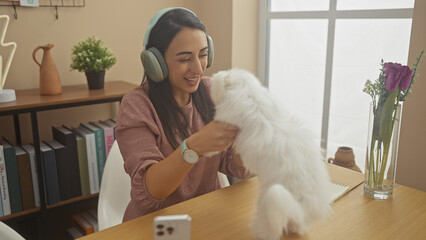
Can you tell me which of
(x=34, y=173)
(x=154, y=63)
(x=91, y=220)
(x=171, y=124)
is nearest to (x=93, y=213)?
(x=91, y=220)

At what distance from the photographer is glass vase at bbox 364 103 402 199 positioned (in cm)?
97

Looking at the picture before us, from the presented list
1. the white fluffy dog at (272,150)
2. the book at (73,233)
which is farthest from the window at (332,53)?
the book at (73,233)

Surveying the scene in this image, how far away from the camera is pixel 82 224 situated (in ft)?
6.35

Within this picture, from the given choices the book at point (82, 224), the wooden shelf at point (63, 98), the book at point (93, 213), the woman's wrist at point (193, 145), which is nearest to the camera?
the woman's wrist at point (193, 145)

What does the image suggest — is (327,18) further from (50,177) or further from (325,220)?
(50,177)

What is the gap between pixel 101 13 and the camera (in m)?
2.05

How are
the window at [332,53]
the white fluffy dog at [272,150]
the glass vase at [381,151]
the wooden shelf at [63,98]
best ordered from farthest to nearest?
the window at [332,53] → the wooden shelf at [63,98] → the glass vase at [381,151] → the white fluffy dog at [272,150]

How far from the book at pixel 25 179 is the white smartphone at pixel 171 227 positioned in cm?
138

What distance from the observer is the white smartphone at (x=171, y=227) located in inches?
20.5

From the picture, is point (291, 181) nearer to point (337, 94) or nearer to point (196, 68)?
point (196, 68)

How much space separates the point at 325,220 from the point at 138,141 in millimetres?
528

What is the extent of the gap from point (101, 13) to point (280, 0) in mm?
1037

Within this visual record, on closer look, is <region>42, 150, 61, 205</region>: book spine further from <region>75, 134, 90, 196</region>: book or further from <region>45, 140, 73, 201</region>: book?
<region>75, 134, 90, 196</region>: book

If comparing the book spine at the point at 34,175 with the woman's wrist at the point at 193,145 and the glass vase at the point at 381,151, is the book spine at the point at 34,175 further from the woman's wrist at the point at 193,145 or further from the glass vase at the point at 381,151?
the glass vase at the point at 381,151
